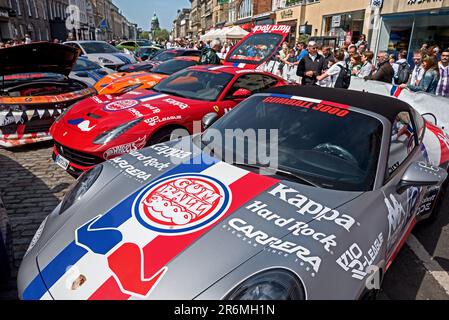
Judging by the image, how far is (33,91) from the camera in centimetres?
563

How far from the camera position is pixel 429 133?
341cm

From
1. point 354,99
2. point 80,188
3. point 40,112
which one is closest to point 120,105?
point 40,112

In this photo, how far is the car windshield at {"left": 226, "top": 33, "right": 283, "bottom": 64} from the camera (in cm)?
702

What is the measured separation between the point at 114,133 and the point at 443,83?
6.05 meters

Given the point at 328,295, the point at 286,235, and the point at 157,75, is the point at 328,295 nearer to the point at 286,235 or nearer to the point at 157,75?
the point at 286,235

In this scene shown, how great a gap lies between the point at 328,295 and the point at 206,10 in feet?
276

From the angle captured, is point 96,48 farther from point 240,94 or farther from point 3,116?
point 240,94

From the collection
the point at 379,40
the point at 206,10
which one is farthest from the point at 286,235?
the point at 206,10

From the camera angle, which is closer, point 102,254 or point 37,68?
point 102,254

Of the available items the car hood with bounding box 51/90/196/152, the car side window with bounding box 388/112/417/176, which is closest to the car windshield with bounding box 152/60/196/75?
the car hood with bounding box 51/90/196/152

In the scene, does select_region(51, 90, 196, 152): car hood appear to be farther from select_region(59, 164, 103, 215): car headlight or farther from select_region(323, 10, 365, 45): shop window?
select_region(323, 10, 365, 45): shop window
